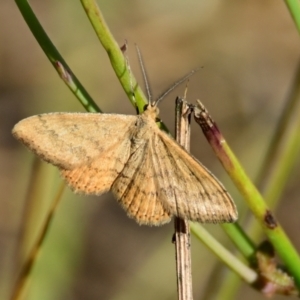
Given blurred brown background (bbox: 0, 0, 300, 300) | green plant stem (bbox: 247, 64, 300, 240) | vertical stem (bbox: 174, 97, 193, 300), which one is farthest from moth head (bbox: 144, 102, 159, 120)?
blurred brown background (bbox: 0, 0, 300, 300)

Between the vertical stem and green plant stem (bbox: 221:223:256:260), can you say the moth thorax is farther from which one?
green plant stem (bbox: 221:223:256:260)

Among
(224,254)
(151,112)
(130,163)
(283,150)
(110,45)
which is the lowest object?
(224,254)

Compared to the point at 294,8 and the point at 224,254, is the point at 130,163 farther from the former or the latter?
the point at 294,8

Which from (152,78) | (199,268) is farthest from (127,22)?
(199,268)

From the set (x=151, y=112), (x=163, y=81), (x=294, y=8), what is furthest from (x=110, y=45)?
(x=163, y=81)

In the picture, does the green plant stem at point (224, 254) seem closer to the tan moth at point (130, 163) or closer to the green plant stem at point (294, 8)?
the tan moth at point (130, 163)

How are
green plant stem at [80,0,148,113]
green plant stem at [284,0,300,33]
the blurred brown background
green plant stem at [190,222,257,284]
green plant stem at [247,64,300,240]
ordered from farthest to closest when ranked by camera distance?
the blurred brown background → green plant stem at [247,64,300,240] → green plant stem at [190,222,257,284] → green plant stem at [284,0,300,33] → green plant stem at [80,0,148,113]
